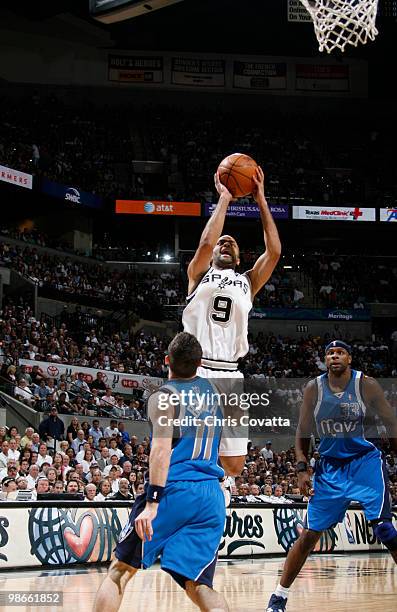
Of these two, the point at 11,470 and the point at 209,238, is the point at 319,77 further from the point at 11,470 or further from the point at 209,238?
the point at 209,238

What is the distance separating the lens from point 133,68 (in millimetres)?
34625

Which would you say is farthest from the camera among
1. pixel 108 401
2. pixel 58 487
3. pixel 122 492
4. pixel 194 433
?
pixel 108 401

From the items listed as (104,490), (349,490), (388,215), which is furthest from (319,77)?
(349,490)

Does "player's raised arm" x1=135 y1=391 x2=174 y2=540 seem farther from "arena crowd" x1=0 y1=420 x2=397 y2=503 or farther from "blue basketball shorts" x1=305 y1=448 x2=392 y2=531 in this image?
"arena crowd" x1=0 y1=420 x2=397 y2=503

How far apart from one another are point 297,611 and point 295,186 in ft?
90.2

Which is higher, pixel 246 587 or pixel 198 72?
pixel 198 72

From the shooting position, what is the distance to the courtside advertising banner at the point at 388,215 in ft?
102

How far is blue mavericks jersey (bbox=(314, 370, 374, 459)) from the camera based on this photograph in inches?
247

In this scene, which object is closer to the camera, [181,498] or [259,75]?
[181,498]

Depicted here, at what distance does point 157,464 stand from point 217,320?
202 centimetres

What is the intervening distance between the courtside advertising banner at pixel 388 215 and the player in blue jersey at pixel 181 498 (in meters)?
27.9

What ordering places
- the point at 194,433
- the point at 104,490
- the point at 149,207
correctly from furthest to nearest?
the point at 149,207
the point at 104,490
the point at 194,433

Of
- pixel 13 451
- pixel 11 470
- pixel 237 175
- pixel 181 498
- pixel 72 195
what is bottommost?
pixel 11 470

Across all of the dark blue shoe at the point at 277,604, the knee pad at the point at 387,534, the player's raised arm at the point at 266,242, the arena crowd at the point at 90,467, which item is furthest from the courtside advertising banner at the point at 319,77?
the dark blue shoe at the point at 277,604
